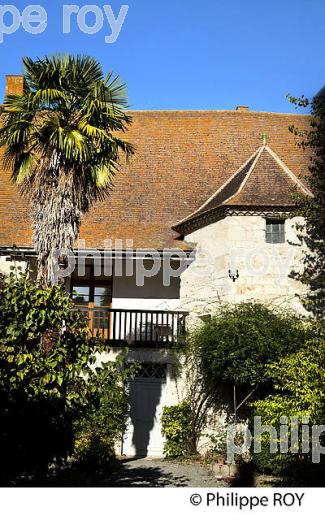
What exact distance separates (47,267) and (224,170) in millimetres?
10745

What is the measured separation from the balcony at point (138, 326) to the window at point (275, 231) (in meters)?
3.17

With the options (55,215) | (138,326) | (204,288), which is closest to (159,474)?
(138,326)

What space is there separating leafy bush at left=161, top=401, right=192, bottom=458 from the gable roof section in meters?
5.25

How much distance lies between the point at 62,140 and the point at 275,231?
7.41 metres

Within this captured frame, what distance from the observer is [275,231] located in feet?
58.6

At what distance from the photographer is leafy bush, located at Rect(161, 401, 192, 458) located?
17.5m

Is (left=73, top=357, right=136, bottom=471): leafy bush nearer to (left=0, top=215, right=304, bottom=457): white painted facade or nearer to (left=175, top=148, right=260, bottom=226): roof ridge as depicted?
(left=0, top=215, right=304, bottom=457): white painted facade

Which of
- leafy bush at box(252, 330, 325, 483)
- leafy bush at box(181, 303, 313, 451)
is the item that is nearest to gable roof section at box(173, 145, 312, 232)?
leafy bush at box(181, 303, 313, 451)

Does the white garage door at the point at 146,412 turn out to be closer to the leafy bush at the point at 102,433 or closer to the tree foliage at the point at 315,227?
the leafy bush at the point at 102,433

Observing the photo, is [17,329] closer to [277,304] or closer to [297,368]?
[297,368]

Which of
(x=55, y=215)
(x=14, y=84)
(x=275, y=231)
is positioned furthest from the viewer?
(x=14, y=84)

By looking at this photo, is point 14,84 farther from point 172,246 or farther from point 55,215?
point 55,215

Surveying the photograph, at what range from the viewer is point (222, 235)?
59.1 feet

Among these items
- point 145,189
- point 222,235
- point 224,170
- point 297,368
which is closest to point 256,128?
point 224,170
